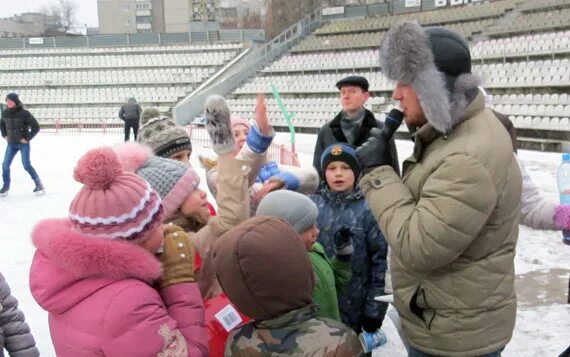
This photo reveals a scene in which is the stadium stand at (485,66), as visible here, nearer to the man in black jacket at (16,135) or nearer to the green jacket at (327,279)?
the man in black jacket at (16,135)

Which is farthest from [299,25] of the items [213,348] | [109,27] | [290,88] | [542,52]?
[109,27]

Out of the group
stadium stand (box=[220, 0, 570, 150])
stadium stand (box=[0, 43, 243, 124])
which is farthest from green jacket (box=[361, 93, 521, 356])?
stadium stand (box=[0, 43, 243, 124])

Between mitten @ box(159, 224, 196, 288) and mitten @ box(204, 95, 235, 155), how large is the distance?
1.27ft

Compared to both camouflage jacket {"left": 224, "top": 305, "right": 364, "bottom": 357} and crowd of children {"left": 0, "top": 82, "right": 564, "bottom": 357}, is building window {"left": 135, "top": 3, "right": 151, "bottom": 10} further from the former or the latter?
camouflage jacket {"left": 224, "top": 305, "right": 364, "bottom": 357}

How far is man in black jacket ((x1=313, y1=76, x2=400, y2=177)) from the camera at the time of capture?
3.33 metres

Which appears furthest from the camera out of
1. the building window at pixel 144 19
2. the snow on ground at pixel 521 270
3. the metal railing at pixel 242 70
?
the building window at pixel 144 19

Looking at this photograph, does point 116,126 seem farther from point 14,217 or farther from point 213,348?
point 213,348

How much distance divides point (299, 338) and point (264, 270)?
207 mm

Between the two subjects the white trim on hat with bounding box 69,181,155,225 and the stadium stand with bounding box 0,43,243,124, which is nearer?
the white trim on hat with bounding box 69,181,155,225

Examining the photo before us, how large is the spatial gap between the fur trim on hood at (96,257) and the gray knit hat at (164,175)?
45 centimetres

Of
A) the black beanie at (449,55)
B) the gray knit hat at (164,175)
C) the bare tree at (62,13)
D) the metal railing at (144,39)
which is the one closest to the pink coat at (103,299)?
the gray knit hat at (164,175)

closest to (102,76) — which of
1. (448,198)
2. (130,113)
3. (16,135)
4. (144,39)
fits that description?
(144,39)

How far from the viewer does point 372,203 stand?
1564 mm

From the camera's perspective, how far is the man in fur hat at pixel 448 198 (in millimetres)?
1416
